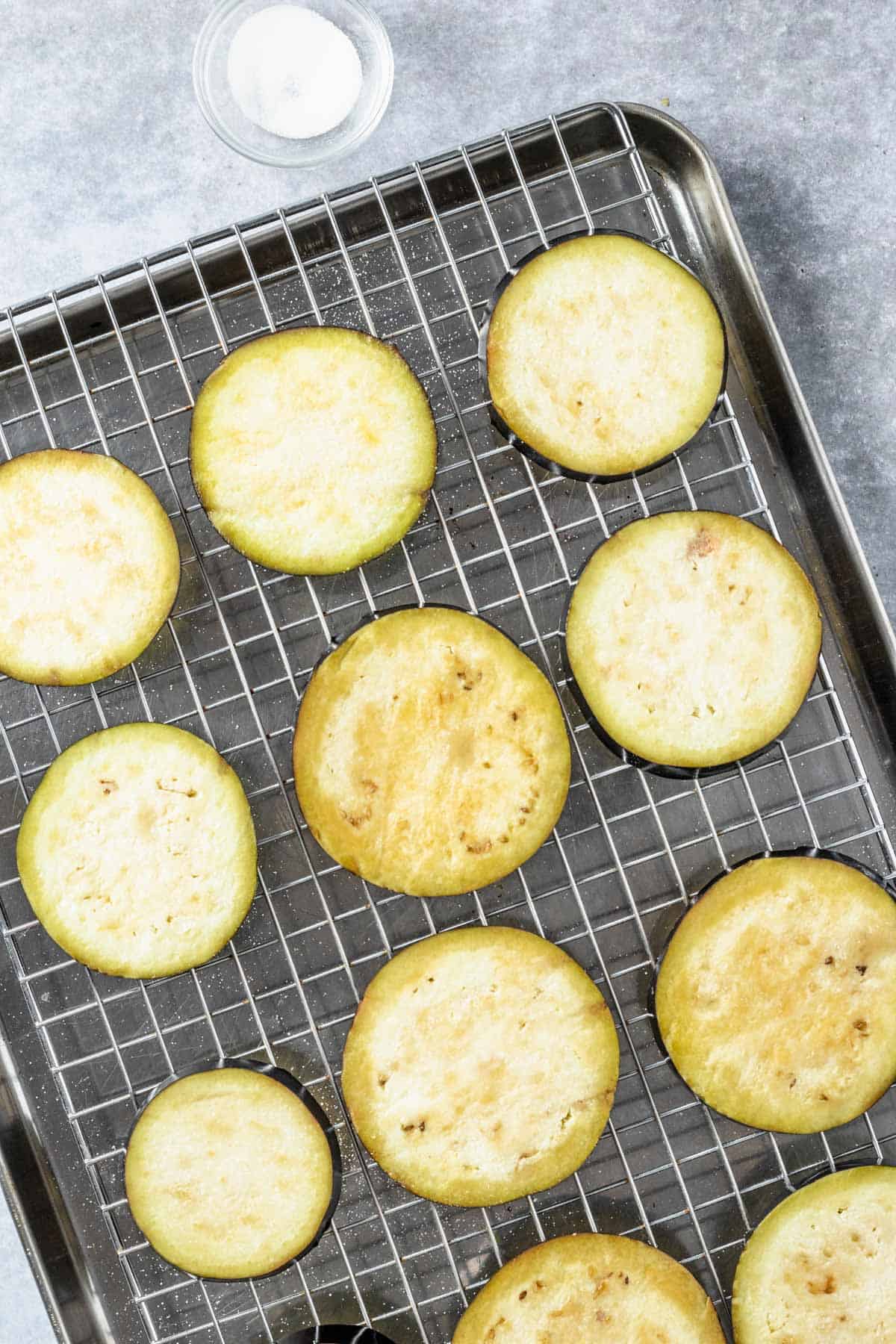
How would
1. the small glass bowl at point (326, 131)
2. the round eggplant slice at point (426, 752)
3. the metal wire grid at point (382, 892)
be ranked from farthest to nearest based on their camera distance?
the small glass bowl at point (326, 131) → the metal wire grid at point (382, 892) → the round eggplant slice at point (426, 752)

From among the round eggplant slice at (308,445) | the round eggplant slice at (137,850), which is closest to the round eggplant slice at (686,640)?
the round eggplant slice at (308,445)

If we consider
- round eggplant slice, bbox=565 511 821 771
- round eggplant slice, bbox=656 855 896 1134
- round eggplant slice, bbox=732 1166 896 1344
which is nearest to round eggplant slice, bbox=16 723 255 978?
round eggplant slice, bbox=565 511 821 771

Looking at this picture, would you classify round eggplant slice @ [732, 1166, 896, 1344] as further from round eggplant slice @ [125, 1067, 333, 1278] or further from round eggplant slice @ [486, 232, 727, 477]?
round eggplant slice @ [486, 232, 727, 477]

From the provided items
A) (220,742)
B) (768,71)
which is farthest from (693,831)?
(768,71)

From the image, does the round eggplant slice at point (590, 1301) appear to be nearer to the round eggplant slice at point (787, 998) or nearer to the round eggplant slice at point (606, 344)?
the round eggplant slice at point (787, 998)

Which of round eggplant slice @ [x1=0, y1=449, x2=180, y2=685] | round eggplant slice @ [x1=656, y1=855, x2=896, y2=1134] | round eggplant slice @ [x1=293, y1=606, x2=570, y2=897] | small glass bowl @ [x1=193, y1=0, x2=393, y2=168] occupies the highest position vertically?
small glass bowl @ [x1=193, y1=0, x2=393, y2=168]

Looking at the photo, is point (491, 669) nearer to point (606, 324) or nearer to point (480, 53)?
point (606, 324)

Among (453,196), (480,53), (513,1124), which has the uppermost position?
(480,53)
